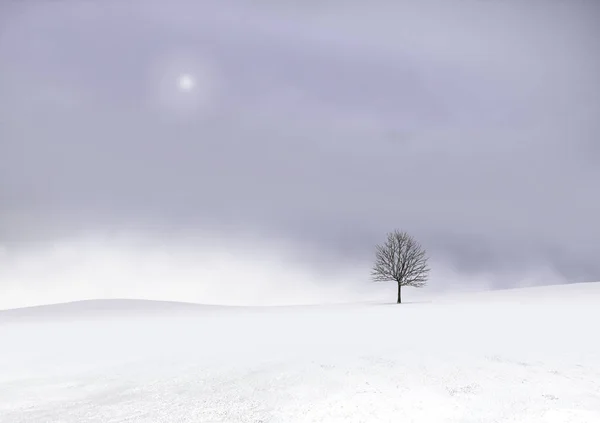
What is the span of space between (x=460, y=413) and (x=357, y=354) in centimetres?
761

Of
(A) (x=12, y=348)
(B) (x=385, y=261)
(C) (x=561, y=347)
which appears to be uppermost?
(B) (x=385, y=261)

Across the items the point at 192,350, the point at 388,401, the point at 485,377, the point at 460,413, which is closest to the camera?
the point at 460,413

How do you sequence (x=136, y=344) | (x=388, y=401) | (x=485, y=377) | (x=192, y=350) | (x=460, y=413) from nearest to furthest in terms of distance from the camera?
(x=460, y=413)
(x=388, y=401)
(x=485, y=377)
(x=192, y=350)
(x=136, y=344)

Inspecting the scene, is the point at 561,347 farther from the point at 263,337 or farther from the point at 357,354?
the point at 263,337

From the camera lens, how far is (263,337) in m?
25.4

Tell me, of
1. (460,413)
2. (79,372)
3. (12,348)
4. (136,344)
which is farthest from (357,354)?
(12,348)

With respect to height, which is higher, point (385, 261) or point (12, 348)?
point (385, 261)

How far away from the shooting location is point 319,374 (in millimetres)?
14953

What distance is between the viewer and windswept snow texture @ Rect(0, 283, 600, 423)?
11430 millimetres

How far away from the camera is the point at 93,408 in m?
12.4

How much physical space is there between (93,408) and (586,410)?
1523 cm

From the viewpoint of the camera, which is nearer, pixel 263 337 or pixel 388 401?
pixel 388 401

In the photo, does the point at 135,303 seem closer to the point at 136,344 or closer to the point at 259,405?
the point at 136,344

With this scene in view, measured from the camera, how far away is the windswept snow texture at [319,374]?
37.5 ft
